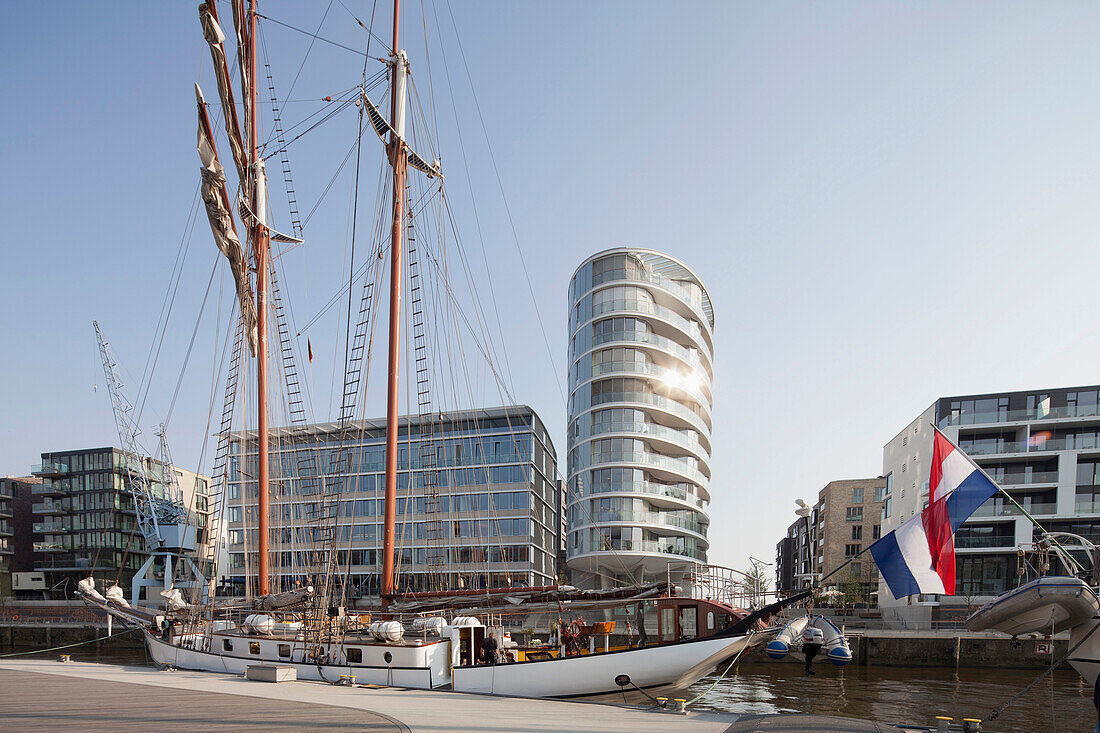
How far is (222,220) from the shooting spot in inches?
1436

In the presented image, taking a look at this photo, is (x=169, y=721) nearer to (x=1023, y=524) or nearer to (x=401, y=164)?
(x=401, y=164)

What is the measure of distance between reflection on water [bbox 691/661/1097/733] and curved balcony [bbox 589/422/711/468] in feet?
67.9

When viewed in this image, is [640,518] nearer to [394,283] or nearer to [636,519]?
[636,519]

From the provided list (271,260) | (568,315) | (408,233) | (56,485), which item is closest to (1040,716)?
(408,233)

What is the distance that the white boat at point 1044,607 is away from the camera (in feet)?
47.6

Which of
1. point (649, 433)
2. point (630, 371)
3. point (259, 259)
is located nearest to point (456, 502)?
point (649, 433)

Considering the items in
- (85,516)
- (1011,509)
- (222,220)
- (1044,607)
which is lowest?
(85,516)

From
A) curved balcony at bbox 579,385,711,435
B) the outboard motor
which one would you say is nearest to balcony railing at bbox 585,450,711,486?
curved balcony at bbox 579,385,711,435

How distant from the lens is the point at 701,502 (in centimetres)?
6247

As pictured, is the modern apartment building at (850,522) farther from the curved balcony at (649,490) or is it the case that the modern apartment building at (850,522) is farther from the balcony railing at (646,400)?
the balcony railing at (646,400)

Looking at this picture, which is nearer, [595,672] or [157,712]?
[157,712]

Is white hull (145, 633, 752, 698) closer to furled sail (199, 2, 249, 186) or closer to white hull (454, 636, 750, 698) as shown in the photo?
white hull (454, 636, 750, 698)

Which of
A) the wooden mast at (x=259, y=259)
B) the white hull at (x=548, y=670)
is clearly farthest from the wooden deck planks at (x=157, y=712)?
the wooden mast at (x=259, y=259)

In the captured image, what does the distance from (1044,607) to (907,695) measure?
18028 mm
